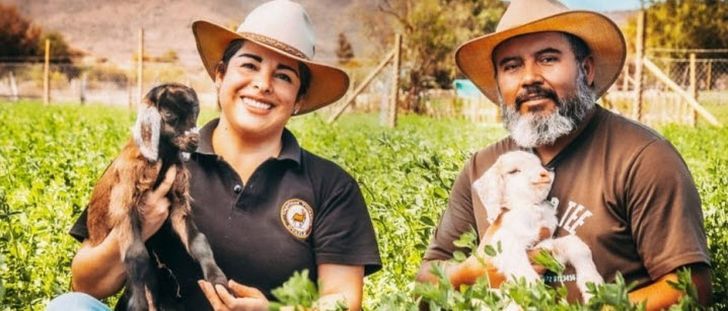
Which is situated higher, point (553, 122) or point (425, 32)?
point (553, 122)

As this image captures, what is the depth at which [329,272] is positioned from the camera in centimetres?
346

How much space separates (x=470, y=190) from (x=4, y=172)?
185 inches

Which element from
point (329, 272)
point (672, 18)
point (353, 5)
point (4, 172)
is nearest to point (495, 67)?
point (329, 272)

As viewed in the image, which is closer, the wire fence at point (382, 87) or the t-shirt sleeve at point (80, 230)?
the t-shirt sleeve at point (80, 230)

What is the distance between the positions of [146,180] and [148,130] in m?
0.12

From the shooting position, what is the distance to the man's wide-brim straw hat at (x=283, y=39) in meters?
3.36

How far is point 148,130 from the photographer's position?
297 centimetres

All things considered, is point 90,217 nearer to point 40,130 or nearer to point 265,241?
point 265,241

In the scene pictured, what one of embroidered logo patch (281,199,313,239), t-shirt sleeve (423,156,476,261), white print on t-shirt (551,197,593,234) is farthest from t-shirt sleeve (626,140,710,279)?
embroidered logo patch (281,199,313,239)

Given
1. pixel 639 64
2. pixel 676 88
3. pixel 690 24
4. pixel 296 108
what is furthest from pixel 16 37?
pixel 296 108

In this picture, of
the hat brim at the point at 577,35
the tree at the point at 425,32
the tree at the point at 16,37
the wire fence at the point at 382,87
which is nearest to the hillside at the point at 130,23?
the tree at the point at 425,32

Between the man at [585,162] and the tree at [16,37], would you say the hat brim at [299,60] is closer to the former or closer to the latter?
the man at [585,162]

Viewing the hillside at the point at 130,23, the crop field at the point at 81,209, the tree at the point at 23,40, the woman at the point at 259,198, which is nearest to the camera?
the woman at the point at 259,198

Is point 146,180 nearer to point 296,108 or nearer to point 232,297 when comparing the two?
point 232,297
